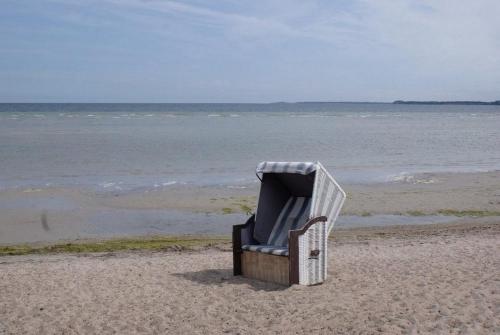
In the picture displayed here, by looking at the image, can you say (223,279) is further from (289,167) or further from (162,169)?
(162,169)

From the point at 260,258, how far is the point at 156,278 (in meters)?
1.54

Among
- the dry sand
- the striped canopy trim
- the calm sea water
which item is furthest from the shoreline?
the calm sea water

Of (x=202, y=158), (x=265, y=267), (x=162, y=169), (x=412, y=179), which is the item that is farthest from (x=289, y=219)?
(x=202, y=158)

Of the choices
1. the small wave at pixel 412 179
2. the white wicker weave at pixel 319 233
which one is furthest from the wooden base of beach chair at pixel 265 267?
the small wave at pixel 412 179

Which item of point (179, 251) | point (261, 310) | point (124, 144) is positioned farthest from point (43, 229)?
point (124, 144)

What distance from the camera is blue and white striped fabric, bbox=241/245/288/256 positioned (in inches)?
332

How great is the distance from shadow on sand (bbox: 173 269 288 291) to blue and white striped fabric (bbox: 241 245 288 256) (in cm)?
41

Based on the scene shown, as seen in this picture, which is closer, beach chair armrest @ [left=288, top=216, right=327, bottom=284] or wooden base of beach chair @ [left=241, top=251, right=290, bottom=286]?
beach chair armrest @ [left=288, top=216, right=327, bottom=284]

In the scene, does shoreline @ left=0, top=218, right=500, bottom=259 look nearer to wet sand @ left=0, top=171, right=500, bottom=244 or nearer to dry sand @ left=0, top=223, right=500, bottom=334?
wet sand @ left=0, top=171, right=500, bottom=244

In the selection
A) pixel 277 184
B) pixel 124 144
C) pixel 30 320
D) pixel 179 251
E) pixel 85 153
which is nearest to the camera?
pixel 30 320

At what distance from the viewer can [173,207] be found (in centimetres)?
1681

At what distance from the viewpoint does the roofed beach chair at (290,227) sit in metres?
8.29

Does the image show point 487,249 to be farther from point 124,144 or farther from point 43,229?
point 124,144

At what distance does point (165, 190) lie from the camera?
64.5 ft
